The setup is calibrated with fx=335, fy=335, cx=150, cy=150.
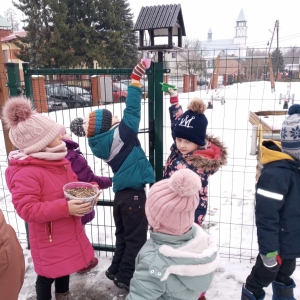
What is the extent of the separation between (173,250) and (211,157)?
1032mm

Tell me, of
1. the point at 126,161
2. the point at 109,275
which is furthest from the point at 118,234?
the point at 126,161

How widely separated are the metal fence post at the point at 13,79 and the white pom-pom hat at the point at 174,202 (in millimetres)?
1936

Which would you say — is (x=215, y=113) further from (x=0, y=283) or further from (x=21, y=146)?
(x=0, y=283)

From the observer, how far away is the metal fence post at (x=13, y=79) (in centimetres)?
300

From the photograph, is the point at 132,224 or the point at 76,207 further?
the point at 132,224

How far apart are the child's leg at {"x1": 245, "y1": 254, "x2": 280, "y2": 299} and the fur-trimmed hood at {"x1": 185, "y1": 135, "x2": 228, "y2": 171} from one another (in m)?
0.78

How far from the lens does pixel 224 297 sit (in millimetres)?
2869

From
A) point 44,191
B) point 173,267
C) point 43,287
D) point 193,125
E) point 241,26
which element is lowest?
point 43,287

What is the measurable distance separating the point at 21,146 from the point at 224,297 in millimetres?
2070

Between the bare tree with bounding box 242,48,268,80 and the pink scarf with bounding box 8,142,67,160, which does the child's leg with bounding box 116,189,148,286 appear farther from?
the bare tree with bounding box 242,48,268,80

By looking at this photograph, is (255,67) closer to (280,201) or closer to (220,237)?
(280,201)

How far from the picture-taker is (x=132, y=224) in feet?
8.89

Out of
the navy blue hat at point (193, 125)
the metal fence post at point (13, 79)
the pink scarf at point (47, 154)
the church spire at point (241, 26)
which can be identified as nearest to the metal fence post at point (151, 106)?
the navy blue hat at point (193, 125)

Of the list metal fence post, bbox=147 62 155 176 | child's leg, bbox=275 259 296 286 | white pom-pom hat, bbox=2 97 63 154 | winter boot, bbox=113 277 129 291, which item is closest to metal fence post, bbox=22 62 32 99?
white pom-pom hat, bbox=2 97 63 154
